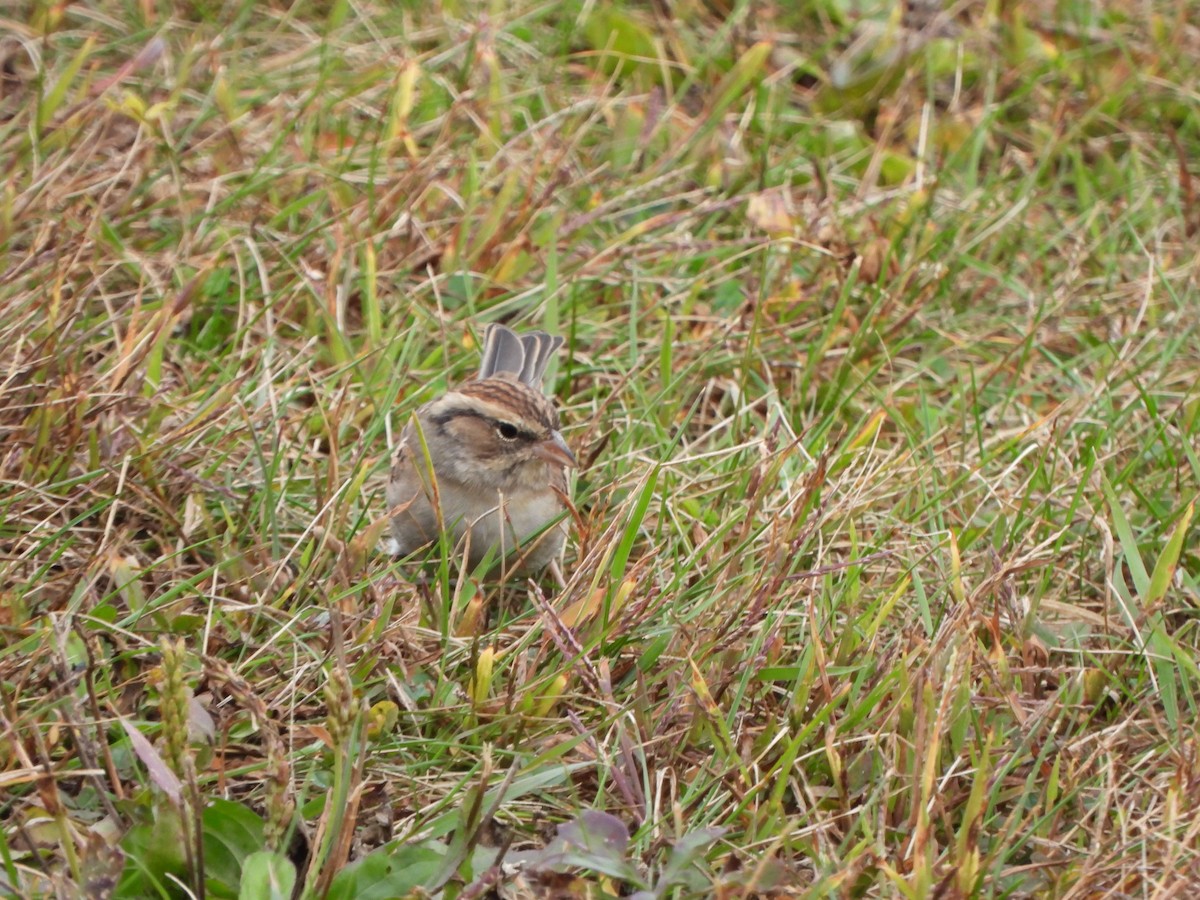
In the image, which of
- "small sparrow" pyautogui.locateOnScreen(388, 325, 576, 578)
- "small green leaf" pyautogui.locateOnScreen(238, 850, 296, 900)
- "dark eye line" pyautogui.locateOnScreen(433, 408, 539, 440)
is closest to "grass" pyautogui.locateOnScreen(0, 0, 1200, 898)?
"small green leaf" pyautogui.locateOnScreen(238, 850, 296, 900)

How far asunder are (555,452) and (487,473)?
236 mm

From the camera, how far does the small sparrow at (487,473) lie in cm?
480

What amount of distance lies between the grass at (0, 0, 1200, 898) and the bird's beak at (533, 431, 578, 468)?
0.20 m

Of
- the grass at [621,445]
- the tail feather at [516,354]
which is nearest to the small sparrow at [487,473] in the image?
the grass at [621,445]

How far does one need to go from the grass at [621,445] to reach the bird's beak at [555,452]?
202 millimetres

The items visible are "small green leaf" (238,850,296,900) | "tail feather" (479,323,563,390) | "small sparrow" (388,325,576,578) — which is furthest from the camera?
"tail feather" (479,323,563,390)

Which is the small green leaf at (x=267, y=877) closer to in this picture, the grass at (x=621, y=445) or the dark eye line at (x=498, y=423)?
the grass at (x=621, y=445)

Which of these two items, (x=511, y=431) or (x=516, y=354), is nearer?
(x=511, y=431)

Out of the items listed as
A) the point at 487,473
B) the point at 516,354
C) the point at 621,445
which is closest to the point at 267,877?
the point at 487,473

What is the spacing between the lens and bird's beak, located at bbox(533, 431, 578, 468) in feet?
15.9

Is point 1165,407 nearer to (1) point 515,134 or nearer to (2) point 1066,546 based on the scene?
(2) point 1066,546

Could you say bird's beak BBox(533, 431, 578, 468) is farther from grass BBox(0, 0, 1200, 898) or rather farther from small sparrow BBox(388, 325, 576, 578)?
grass BBox(0, 0, 1200, 898)

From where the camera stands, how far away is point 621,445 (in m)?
5.20

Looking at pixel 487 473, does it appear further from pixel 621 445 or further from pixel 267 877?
pixel 267 877
